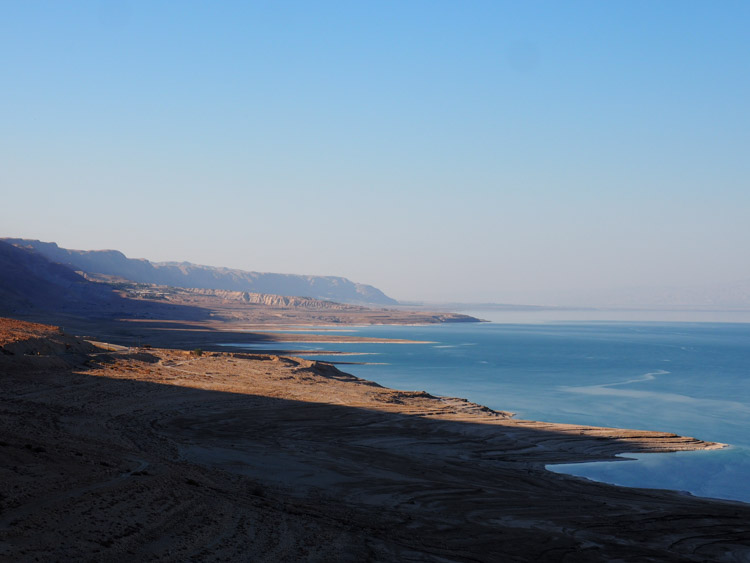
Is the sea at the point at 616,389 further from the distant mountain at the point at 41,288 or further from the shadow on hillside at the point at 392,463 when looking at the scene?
the distant mountain at the point at 41,288

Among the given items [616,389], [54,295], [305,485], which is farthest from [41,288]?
[305,485]

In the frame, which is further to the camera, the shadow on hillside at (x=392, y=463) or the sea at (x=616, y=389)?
the sea at (x=616, y=389)

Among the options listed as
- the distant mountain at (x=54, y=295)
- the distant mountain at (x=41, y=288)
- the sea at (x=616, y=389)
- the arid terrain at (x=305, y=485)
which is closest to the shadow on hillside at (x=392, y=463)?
the arid terrain at (x=305, y=485)

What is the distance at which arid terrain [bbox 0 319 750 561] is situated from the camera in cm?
1201

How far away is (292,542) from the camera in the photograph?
12562 millimetres

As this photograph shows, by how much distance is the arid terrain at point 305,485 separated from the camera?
12.0 meters

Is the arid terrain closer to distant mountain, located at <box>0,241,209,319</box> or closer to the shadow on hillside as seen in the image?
the shadow on hillside

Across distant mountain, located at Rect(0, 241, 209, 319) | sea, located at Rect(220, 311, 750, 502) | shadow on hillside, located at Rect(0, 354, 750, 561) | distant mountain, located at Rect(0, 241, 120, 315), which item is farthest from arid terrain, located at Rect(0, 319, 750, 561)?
distant mountain, located at Rect(0, 241, 120, 315)

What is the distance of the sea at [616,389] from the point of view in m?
27.0

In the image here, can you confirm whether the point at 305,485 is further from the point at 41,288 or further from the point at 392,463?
the point at 41,288

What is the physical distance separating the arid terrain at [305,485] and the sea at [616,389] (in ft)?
7.97

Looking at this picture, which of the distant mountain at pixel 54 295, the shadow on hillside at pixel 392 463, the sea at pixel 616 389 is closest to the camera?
the shadow on hillside at pixel 392 463

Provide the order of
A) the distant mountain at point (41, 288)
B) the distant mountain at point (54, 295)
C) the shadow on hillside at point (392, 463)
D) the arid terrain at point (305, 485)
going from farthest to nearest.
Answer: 1. the distant mountain at point (41, 288)
2. the distant mountain at point (54, 295)
3. the shadow on hillside at point (392, 463)
4. the arid terrain at point (305, 485)

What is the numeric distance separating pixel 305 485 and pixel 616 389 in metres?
45.7
